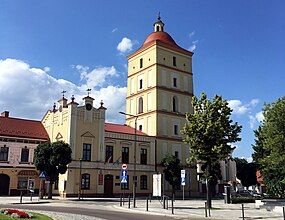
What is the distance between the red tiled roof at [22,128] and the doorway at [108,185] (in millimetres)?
10320

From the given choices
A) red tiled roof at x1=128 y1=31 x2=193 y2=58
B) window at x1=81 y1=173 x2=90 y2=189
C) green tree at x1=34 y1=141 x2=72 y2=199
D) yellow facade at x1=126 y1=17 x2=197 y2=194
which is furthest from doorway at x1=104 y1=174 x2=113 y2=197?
red tiled roof at x1=128 y1=31 x2=193 y2=58

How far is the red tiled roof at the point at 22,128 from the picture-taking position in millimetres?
46875

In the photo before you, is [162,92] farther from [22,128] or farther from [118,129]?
[22,128]

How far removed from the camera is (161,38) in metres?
62.8

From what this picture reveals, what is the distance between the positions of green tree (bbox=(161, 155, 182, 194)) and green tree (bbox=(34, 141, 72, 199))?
59.7 ft

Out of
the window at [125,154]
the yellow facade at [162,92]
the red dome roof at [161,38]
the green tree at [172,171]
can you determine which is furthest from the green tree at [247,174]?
the window at [125,154]

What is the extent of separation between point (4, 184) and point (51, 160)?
10.1 m

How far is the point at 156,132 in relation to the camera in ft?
186

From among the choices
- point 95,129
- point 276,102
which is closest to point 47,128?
point 95,129

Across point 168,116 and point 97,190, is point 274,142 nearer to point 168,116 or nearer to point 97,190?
point 97,190

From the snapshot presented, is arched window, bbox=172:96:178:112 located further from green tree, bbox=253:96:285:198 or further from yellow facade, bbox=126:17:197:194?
green tree, bbox=253:96:285:198

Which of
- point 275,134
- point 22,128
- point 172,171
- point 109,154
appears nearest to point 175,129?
point 172,171

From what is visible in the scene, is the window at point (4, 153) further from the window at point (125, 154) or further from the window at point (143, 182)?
the window at point (143, 182)

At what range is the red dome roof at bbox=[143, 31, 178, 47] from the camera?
62447 mm
